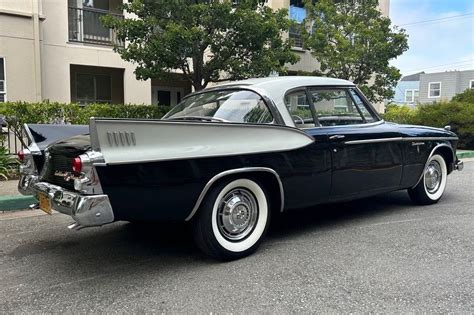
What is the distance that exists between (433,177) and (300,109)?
9.00 ft

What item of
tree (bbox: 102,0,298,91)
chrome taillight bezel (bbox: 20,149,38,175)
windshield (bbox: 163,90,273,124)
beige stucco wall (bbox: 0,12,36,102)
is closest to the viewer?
chrome taillight bezel (bbox: 20,149,38,175)

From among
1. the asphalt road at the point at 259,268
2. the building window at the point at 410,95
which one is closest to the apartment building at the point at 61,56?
the asphalt road at the point at 259,268

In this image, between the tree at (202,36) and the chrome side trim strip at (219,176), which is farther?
the tree at (202,36)

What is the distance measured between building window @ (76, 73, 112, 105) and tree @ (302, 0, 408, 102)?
743 centimetres

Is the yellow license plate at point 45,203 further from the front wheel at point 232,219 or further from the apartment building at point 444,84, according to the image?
the apartment building at point 444,84

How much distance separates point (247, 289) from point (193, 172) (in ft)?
3.44

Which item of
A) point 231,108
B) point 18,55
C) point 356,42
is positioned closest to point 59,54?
point 18,55

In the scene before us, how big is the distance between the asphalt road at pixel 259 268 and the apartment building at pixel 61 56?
285 inches

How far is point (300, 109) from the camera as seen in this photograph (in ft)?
16.3

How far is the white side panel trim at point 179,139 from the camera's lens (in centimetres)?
345

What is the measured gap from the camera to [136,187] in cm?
359

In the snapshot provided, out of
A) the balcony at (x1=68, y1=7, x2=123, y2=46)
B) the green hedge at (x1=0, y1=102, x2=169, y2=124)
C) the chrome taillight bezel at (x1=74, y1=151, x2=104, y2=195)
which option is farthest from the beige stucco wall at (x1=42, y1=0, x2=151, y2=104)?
the chrome taillight bezel at (x1=74, y1=151, x2=104, y2=195)

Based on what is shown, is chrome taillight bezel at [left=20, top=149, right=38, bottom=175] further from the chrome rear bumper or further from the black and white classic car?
the chrome rear bumper

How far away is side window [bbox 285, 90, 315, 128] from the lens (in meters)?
4.82
